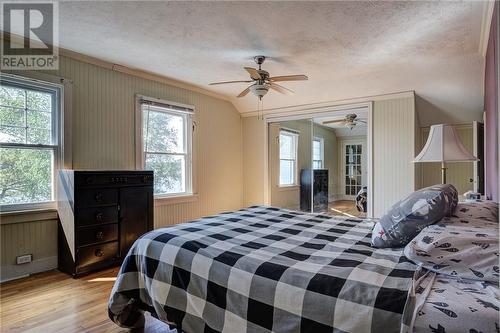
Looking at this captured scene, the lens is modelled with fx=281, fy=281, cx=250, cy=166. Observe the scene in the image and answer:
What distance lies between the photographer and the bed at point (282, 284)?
40.9 inches

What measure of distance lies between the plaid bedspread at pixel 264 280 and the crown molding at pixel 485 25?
6.66 ft

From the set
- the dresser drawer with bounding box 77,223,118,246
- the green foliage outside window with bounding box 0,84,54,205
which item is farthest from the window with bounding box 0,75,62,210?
the dresser drawer with bounding box 77,223,118,246

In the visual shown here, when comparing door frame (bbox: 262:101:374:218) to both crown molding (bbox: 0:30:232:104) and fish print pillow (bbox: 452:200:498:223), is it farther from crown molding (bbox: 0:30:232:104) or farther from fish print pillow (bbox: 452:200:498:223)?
fish print pillow (bbox: 452:200:498:223)

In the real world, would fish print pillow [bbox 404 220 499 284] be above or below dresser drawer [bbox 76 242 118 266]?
above

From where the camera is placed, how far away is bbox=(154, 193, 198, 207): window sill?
418cm

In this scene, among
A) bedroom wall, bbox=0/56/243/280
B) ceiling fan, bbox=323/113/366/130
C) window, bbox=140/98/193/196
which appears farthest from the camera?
ceiling fan, bbox=323/113/366/130

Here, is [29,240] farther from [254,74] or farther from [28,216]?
[254,74]

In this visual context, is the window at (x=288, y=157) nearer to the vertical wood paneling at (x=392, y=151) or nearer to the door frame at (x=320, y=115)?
the door frame at (x=320, y=115)

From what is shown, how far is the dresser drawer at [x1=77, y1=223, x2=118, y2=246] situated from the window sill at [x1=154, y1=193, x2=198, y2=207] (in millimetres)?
920

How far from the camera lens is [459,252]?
3.87ft

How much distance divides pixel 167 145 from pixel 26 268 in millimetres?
2276

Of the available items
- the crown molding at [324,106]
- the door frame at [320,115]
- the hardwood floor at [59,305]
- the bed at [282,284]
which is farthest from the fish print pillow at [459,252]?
the crown molding at [324,106]

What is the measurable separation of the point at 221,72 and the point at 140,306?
314 centimetres

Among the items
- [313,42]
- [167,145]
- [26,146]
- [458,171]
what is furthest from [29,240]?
[458,171]
